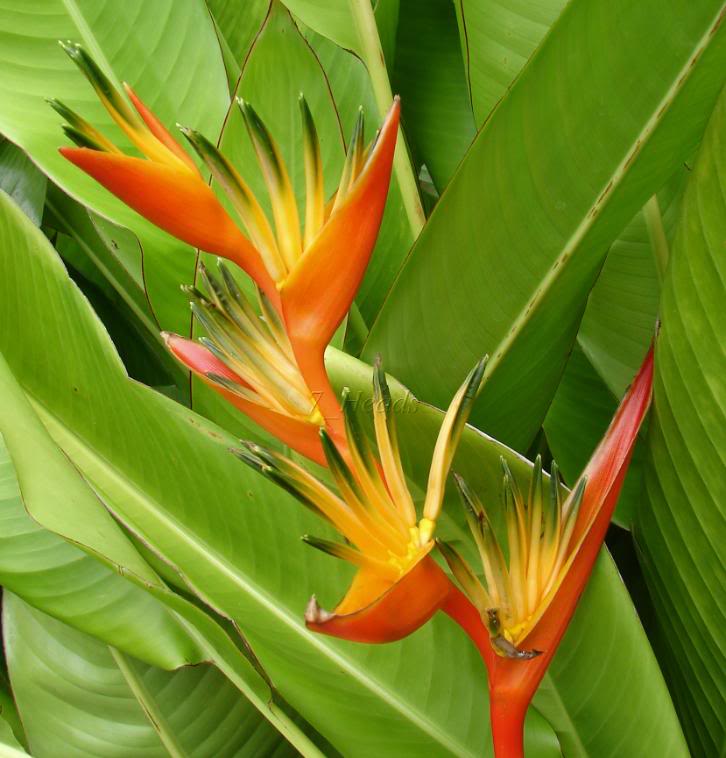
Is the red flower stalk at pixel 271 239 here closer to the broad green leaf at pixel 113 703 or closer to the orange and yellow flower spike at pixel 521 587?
the orange and yellow flower spike at pixel 521 587

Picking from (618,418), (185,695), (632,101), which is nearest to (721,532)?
(618,418)

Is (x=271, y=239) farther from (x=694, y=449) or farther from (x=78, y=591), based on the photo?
(x=78, y=591)

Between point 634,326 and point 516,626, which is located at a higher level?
point 634,326

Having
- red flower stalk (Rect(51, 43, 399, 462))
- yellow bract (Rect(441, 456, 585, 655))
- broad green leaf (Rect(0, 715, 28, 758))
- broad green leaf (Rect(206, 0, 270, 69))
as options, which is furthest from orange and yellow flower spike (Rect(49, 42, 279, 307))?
broad green leaf (Rect(206, 0, 270, 69))

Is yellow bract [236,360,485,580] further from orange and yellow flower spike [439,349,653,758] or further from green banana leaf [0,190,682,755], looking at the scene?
green banana leaf [0,190,682,755]

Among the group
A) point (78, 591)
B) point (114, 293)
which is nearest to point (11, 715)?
point (78, 591)

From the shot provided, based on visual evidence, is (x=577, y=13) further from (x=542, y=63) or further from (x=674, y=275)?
(x=674, y=275)
